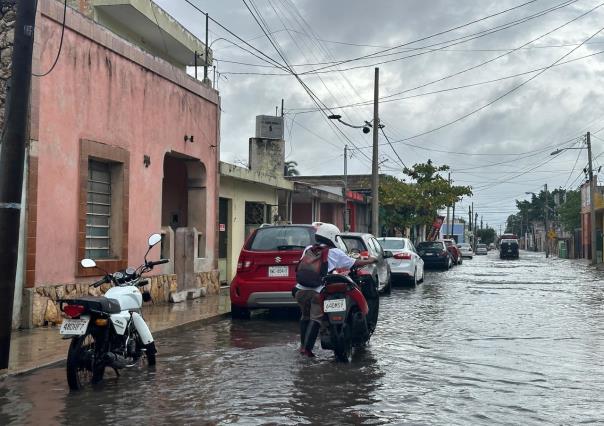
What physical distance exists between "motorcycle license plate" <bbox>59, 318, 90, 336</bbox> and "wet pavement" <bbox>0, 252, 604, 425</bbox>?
59cm

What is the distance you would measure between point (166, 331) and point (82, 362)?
13.0 ft

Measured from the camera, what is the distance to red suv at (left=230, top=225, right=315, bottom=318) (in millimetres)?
11914

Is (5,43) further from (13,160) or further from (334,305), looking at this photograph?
(334,305)

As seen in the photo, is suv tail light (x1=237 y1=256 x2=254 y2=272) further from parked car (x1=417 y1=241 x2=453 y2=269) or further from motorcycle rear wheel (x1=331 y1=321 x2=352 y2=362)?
parked car (x1=417 y1=241 x2=453 y2=269)

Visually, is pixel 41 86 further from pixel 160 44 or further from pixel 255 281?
pixel 160 44

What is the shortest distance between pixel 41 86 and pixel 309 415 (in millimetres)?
7525

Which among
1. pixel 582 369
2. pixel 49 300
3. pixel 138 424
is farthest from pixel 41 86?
pixel 582 369

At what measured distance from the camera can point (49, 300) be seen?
36.5ft

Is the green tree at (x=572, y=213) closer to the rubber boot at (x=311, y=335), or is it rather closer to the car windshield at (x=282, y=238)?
the car windshield at (x=282, y=238)

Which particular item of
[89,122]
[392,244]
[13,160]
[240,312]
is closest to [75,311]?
[13,160]

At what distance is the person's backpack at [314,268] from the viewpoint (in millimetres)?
8594

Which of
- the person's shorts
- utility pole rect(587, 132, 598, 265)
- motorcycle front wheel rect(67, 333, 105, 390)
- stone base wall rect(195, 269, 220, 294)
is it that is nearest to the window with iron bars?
stone base wall rect(195, 269, 220, 294)

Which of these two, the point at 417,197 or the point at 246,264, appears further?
the point at 417,197

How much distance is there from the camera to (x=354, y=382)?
729 cm
